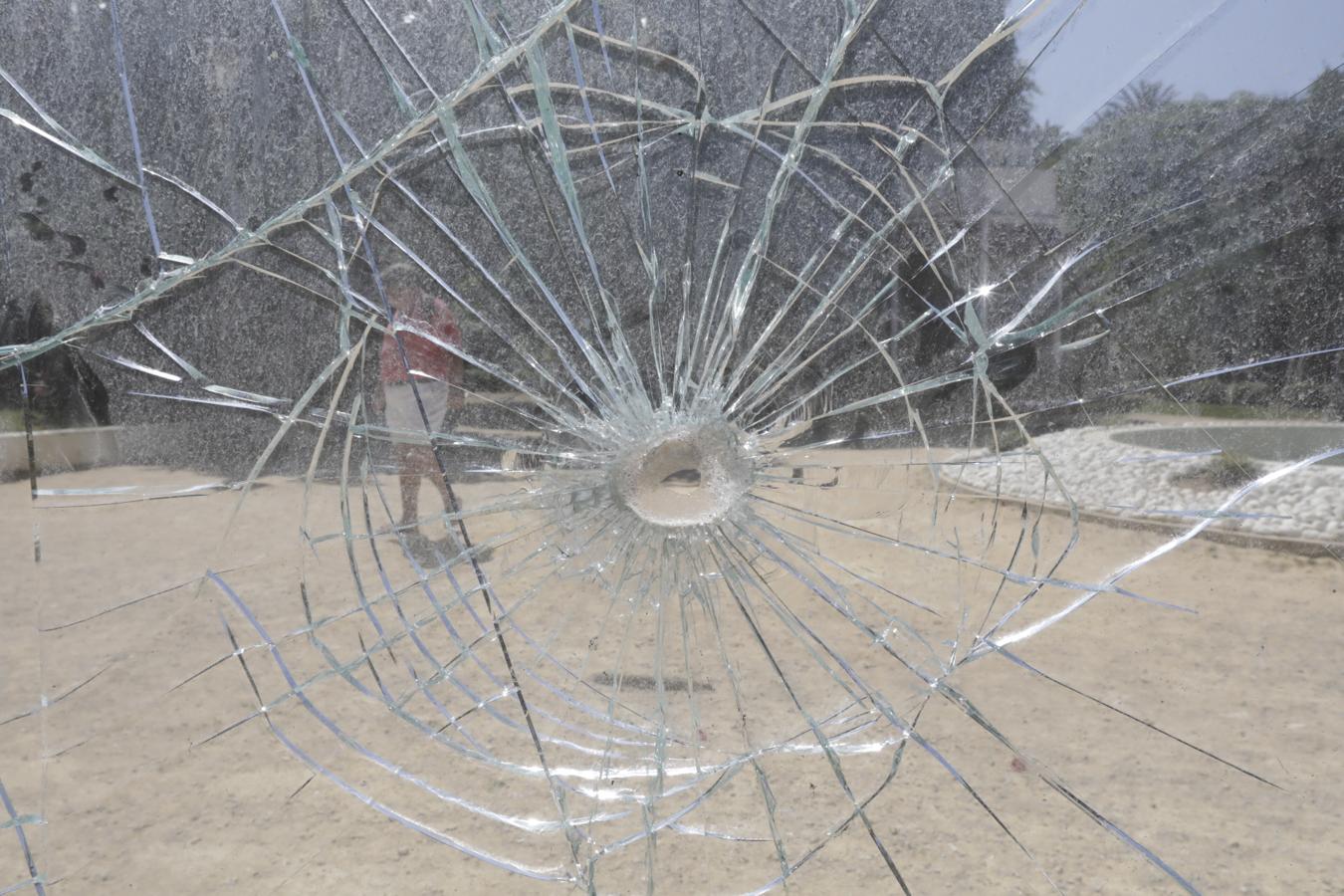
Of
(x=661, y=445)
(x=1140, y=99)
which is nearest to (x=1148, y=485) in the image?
(x=1140, y=99)

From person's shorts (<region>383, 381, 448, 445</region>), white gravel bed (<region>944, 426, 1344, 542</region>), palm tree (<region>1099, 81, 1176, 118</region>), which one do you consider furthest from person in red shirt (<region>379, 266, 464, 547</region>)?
palm tree (<region>1099, 81, 1176, 118</region>)

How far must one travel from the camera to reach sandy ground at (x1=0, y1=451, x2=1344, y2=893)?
1.46 metres

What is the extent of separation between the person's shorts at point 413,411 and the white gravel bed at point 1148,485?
804 millimetres

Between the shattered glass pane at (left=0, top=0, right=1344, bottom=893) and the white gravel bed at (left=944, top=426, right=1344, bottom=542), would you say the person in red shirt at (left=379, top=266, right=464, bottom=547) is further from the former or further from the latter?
the white gravel bed at (left=944, top=426, right=1344, bottom=542)

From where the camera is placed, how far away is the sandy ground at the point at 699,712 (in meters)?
1.46

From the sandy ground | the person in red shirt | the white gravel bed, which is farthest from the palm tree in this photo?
the person in red shirt

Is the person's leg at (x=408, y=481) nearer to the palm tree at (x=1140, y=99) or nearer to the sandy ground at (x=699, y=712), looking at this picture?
the sandy ground at (x=699, y=712)

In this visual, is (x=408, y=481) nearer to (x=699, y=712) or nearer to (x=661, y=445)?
(x=661, y=445)

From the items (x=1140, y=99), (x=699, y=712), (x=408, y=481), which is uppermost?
(x=1140, y=99)

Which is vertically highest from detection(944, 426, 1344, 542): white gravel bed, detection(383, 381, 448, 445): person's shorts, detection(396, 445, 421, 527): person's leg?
detection(383, 381, 448, 445): person's shorts

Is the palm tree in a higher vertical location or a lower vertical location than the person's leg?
higher

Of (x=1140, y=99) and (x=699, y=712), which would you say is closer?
(x=1140, y=99)

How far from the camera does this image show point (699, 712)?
1528 millimetres

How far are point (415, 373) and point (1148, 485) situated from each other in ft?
3.81
